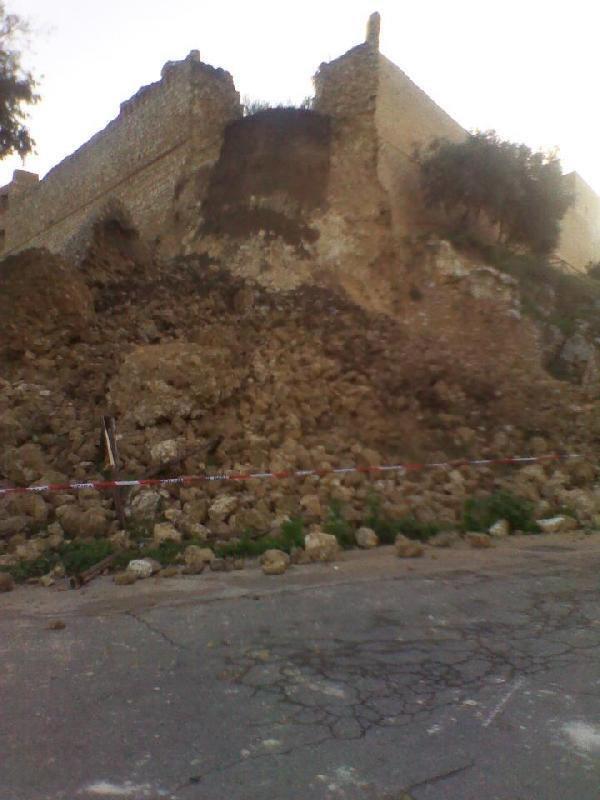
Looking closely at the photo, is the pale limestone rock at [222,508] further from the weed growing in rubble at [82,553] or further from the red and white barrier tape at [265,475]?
the weed growing in rubble at [82,553]

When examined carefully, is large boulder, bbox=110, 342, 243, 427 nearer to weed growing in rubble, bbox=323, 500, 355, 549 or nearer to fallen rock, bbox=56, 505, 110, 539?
fallen rock, bbox=56, 505, 110, 539

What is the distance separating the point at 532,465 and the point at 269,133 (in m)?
9.86

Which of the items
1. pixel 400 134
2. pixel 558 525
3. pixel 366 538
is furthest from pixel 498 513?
pixel 400 134

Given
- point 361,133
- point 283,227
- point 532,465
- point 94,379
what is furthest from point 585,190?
point 94,379

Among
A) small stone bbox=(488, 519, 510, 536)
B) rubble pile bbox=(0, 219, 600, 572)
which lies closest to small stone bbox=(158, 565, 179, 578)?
rubble pile bbox=(0, 219, 600, 572)

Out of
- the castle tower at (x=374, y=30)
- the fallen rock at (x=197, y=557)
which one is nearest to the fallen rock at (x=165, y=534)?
the fallen rock at (x=197, y=557)

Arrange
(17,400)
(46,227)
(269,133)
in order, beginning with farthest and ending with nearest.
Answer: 1. (46,227)
2. (269,133)
3. (17,400)

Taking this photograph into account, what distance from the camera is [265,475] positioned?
9.91 metres

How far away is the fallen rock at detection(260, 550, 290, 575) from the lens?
7629 millimetres

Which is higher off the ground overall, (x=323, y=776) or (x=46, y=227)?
(x=46, y=227)

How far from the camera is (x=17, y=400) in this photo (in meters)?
11.4

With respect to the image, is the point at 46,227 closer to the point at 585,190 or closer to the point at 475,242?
the point at 475,242

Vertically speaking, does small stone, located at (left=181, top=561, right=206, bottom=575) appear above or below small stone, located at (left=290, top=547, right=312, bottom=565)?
above

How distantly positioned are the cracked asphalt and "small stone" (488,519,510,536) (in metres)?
2.25
